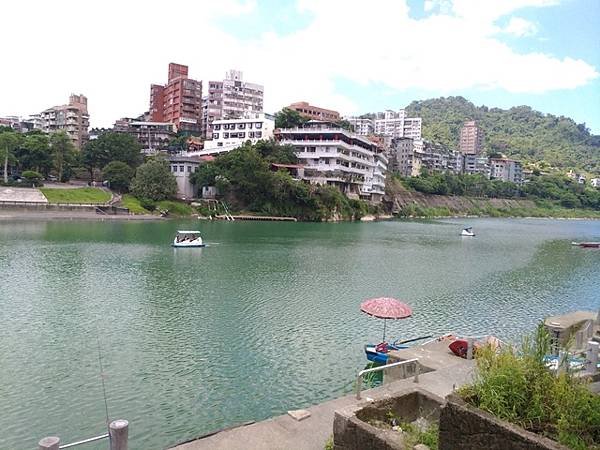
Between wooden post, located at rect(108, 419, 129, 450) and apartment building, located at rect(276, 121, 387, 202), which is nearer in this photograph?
wooden post, located at rect(108, 419, 129, 450)

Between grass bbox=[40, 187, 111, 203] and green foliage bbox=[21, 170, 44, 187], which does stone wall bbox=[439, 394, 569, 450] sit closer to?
grass bbox=[40, 187, 111, 203]

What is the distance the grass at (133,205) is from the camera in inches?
2598

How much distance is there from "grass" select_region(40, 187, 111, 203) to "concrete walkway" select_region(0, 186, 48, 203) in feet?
3.00

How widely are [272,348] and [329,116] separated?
11732 cm

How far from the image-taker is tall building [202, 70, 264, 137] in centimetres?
11400

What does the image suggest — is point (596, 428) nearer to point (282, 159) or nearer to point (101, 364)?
point (101, 364)

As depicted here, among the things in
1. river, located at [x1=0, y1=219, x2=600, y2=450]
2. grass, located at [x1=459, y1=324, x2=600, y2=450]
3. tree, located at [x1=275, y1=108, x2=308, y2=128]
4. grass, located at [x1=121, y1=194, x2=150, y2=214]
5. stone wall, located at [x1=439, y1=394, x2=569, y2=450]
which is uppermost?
tree, located at [x1=275, y1=108, x2=308, y2=128]

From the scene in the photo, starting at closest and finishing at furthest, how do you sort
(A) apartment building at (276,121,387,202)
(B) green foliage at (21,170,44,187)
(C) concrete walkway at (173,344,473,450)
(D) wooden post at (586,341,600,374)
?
(C) concrete walkway at (173,344,473,450) < (D) wooden post at (586,341,600,374) < (B) green foliage at (21,170,44,187) < (A) apartment building at (276,121,387,202)

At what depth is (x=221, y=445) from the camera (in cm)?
781

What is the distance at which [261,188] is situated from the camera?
74.9 metres

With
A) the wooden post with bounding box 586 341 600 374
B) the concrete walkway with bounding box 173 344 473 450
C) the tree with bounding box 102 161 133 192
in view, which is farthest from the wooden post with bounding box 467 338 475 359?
the tree with bounding box 102 161 133 192

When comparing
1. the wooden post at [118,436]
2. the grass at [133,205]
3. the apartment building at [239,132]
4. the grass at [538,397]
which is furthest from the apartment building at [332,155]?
the grass at [538,397]

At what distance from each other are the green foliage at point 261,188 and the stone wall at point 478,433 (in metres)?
68.7

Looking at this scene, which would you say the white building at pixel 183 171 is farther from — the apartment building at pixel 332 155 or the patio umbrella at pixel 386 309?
the patio umbrella at pixel 386 309
